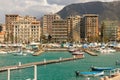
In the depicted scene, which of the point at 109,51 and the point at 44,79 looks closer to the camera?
the point at 44,79

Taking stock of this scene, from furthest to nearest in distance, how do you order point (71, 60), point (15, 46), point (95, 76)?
point (15, 46), point (71, 60), point (95, 76)

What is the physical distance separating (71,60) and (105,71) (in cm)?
3035

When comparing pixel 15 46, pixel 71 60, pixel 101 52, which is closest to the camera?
pixel 71 60

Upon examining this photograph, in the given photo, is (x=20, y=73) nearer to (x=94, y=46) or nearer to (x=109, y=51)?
(x=109, y=51)

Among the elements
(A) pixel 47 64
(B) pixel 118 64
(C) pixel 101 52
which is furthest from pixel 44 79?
(C) pixel 101 52

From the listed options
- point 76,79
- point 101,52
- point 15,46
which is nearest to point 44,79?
point 76,79

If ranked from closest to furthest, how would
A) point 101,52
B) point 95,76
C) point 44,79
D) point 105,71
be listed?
1. point 44,79
2. point 95,76
3. point 105,71
4. point 101,52

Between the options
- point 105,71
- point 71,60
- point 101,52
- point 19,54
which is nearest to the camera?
point 105,71

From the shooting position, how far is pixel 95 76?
211ft

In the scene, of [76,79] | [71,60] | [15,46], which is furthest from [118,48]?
[76,79]

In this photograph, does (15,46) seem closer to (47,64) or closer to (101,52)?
(101,52)

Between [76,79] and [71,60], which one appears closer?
[76,79]

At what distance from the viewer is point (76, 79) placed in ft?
198

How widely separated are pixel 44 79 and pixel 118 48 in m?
127
